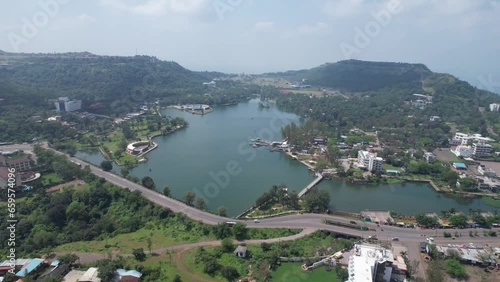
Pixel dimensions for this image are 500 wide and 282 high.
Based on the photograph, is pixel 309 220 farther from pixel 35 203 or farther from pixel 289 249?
pixel 35 203

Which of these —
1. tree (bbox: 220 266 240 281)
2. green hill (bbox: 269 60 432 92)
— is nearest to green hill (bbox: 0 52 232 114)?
green hill (bbox: 269 60 432 92)

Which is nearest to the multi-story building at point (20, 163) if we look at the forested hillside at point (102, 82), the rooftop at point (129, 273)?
the rooftop at point (129, 273)

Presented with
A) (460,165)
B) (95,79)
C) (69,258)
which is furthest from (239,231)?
(95,79)

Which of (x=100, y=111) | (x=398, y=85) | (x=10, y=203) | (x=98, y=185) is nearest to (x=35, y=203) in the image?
(x=10, y=203)

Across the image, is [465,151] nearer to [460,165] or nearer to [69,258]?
[460,165]

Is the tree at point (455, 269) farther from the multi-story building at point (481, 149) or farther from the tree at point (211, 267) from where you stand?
the multi-story building at point (481, 149)

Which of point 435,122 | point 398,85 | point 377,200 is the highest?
point 398,85
